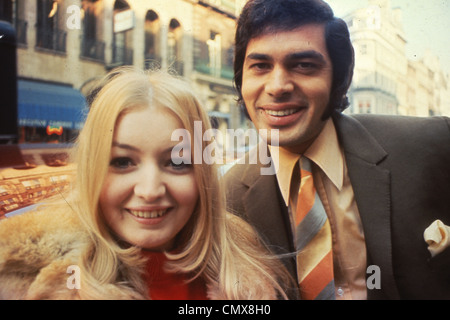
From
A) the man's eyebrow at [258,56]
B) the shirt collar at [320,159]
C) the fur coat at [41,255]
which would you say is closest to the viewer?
the fur coat at [41,255]

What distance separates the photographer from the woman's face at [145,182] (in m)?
1.90

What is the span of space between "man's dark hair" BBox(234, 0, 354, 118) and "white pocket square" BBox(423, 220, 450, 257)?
79 centimetres

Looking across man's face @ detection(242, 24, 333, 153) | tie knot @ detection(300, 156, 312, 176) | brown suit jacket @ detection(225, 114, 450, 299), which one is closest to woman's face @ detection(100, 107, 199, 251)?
brown suit jacket @ detection(225, 114, 450, 299)

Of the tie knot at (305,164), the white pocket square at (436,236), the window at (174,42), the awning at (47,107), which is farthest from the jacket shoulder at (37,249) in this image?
the white pocket square at (436,236)

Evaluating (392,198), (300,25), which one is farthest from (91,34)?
(392,198)

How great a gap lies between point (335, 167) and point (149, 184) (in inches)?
39.0

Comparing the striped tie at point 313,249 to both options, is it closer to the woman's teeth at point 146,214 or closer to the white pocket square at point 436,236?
the white pocket square at point 436,236

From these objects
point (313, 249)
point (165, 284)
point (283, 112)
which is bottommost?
point (165, 284)

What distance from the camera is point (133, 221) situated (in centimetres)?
195

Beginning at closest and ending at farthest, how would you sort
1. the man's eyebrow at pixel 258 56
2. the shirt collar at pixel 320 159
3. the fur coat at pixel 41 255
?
the fur coat at pixel 41 255
the man's eyebrow at pixel 258 56
the shirt collar at pixel 320 159

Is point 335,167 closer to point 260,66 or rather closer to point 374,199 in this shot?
point 374,199

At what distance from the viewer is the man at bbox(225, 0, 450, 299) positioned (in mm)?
1987

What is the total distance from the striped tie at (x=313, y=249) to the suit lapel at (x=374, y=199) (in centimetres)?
20
